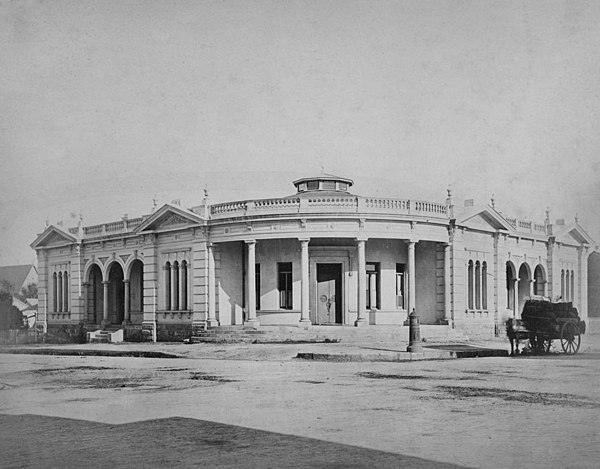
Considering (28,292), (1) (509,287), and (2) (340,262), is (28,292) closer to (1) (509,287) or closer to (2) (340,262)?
(2) (340,262)

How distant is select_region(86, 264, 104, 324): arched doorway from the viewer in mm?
40250

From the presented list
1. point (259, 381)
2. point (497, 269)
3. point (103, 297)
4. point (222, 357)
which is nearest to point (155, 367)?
point (222, 357)

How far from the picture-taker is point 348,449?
8.80 m

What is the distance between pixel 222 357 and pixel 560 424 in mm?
14156

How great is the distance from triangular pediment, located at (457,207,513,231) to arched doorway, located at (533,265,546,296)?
219 cm

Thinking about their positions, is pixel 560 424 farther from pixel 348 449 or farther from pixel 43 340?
pixel 43 340

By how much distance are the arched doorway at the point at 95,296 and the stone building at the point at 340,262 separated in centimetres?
548

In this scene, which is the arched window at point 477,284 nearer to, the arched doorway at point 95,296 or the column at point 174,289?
the column at point 174,289

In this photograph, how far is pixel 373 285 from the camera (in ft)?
102

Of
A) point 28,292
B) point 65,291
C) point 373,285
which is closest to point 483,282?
point 373,285

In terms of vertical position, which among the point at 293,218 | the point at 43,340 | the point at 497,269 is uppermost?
the point at 293,218

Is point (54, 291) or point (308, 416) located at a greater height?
point (54, 291)

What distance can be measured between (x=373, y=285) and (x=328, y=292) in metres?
1.93

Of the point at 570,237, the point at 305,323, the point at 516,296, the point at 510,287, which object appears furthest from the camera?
the point at 510,287
